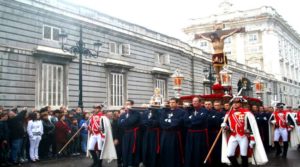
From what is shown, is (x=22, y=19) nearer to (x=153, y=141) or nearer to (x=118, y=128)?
(x=118, y=128)

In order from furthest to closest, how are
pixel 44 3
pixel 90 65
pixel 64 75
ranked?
pixel 90 65
pixel 64 75
pixel 44 3

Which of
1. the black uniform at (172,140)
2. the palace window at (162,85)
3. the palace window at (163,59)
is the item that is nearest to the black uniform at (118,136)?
the black uniform at (172,140)

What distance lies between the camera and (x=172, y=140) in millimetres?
9719

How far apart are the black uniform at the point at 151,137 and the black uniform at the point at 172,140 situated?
0.30 meters

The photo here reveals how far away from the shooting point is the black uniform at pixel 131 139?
34.5 ft

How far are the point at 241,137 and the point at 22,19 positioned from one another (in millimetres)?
12745

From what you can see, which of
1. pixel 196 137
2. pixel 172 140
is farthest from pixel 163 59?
pixel 196 137

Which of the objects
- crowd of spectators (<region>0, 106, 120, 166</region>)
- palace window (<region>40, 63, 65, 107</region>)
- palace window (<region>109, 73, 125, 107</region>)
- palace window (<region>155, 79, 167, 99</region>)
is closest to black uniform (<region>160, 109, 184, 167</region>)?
crowd of spectators (<region>0, 106, 120, 166</region>)

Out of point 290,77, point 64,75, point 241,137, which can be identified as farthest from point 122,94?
point 290,77

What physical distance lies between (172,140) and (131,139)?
1380 millimetres

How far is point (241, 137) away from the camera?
9.10m

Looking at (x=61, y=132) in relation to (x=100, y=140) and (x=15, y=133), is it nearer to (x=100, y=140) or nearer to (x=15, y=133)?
(x=15, y=133)

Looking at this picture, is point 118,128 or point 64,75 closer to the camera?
point 118,128

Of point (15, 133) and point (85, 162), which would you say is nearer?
point (15, 133)
